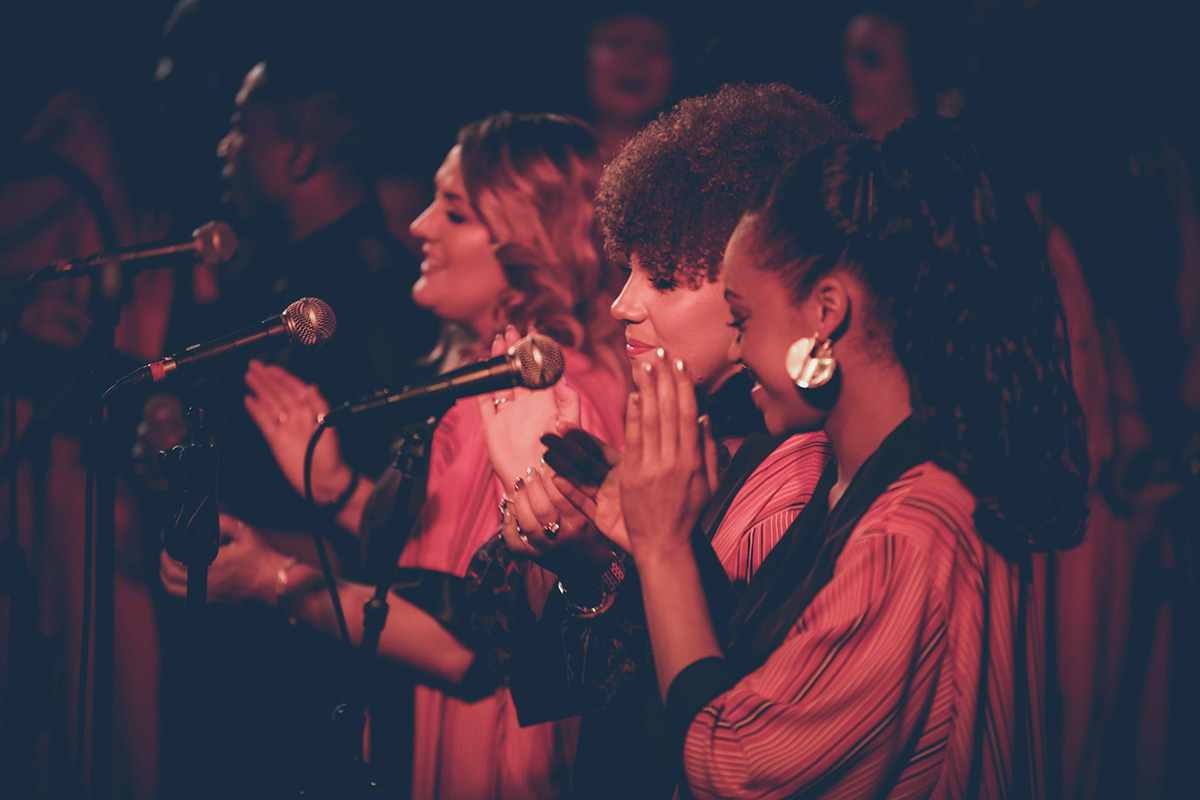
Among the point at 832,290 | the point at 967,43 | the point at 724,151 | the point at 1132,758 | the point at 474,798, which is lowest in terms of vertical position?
the point at 1132,758

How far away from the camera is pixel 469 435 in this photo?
239 centimetres

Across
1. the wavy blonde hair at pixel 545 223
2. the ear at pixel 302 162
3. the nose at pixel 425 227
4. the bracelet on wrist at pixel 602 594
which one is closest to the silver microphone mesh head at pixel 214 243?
the nose at pixel 425 227

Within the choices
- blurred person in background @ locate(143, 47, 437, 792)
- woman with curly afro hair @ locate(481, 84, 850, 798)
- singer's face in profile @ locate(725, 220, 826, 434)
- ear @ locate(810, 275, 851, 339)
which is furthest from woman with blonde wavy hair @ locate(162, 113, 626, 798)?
ear @ locate(810, 275, 851, 339)

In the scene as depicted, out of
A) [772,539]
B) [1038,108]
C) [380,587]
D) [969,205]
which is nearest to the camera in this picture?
[969,205]

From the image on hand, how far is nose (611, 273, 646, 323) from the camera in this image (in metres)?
1.60

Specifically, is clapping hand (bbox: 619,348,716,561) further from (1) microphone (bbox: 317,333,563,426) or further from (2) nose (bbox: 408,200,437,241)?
(2) nose (bbox: 408,200,437,241)

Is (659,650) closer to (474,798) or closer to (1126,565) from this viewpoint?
(474,798)

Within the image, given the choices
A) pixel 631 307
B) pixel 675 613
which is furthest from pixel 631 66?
pixel 675 613

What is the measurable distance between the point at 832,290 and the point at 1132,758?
1.95 m

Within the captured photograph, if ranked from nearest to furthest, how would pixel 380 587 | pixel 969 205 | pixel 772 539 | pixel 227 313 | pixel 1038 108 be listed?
pixel 969 205, pixel 772 539, pixel 380 587, pixel 1038 108, pixel 227 313

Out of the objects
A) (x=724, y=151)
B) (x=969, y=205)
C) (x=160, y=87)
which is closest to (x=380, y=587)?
(x=724, y=151)

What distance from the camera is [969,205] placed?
3.68ft

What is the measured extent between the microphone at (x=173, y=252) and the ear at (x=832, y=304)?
1525mm

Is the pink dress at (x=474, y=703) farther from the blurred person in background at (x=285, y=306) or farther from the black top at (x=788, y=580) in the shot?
the black top at (x=788, y=580)
